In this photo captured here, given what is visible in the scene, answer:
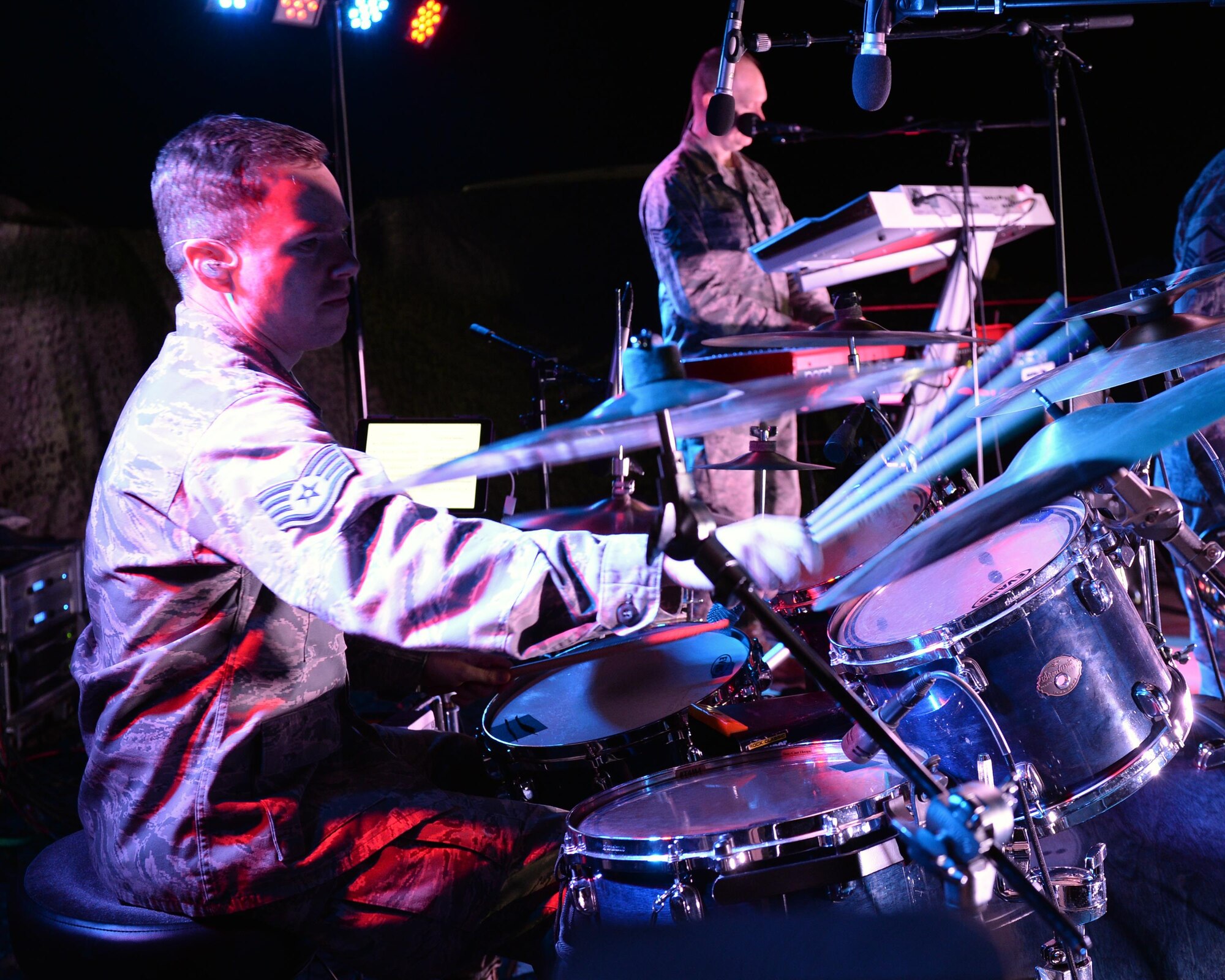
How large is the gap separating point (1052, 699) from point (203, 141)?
4.87 ft

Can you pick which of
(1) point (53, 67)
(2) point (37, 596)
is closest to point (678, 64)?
(1) point (53, 67)

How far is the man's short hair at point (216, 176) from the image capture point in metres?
1.28

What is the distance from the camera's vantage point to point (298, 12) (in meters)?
4.19

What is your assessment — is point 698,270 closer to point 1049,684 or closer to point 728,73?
point 728,73

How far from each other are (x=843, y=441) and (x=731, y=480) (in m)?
1.62

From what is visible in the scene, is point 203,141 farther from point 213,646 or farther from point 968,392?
point 968,392

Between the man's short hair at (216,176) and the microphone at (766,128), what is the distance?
90.0 inches

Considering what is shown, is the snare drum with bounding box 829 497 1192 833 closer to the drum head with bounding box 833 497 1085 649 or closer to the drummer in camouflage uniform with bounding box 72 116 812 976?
the drum head with bounding box 833 497 1085 649

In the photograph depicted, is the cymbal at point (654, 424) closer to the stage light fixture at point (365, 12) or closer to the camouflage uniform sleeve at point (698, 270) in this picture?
the camouflage uniform sleeve at point (698, 270)

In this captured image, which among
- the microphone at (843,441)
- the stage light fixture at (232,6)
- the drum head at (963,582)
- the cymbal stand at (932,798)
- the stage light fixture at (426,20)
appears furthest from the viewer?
the stage light fixture at (426,20)

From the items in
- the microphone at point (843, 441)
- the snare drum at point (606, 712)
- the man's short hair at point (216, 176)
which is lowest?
the snare drum at point (606, 712)

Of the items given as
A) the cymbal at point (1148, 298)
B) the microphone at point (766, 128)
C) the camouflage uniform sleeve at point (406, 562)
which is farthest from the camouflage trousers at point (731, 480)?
the camouflage uniform sleeve at point (406, 562)

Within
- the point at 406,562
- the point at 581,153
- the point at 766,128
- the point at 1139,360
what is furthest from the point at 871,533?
the point at 581,153

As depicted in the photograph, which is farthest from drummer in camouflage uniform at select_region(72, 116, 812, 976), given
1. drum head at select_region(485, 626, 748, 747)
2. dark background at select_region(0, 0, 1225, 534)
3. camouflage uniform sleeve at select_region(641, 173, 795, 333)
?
dark background at select_region(0, 0, 1225, 534)
